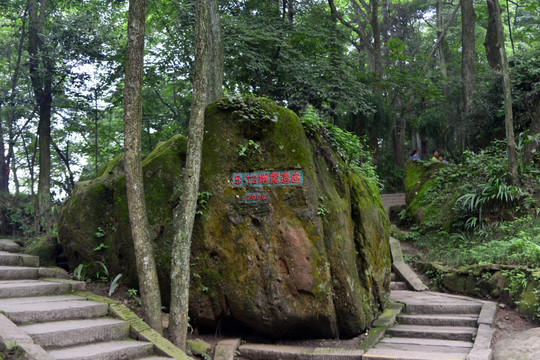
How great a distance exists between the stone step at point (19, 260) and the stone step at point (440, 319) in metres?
6.08

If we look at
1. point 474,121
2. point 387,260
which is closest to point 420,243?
point 387,260

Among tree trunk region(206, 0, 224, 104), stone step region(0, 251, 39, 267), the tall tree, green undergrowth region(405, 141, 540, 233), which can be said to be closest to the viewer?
stone step region(0, 251, 39, 267)

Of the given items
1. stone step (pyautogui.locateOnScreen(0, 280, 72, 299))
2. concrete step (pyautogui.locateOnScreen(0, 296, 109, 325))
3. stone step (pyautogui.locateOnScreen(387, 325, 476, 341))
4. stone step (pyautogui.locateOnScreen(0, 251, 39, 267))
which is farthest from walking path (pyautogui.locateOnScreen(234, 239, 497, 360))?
stone step (pyautogui.locateOnScreen(0, 251, 39, 267))

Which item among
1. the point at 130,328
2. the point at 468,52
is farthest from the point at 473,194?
the point at 130,328

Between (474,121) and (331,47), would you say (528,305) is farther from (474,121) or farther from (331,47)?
(331,47)

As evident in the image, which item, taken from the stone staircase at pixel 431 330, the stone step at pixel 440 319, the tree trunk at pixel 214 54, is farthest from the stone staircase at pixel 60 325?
the tree trunk at pixel 214 54

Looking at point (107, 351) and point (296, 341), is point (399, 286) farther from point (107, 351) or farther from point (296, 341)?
point (107, 351)

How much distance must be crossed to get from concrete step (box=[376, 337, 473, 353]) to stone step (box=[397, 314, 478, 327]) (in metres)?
0.63

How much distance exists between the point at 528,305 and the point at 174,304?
5.75 m

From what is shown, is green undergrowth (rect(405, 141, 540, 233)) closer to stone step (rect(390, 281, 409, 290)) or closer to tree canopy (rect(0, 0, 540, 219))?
tree canopy (rect(0, 0, 540, 219))

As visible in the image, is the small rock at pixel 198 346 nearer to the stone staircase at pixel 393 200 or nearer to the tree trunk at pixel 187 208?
the tree trunk at pixel 187 208

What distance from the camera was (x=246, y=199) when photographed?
639 centimetres

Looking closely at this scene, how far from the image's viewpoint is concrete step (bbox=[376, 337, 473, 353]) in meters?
6.43

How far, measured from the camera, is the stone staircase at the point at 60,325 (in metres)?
4.09
